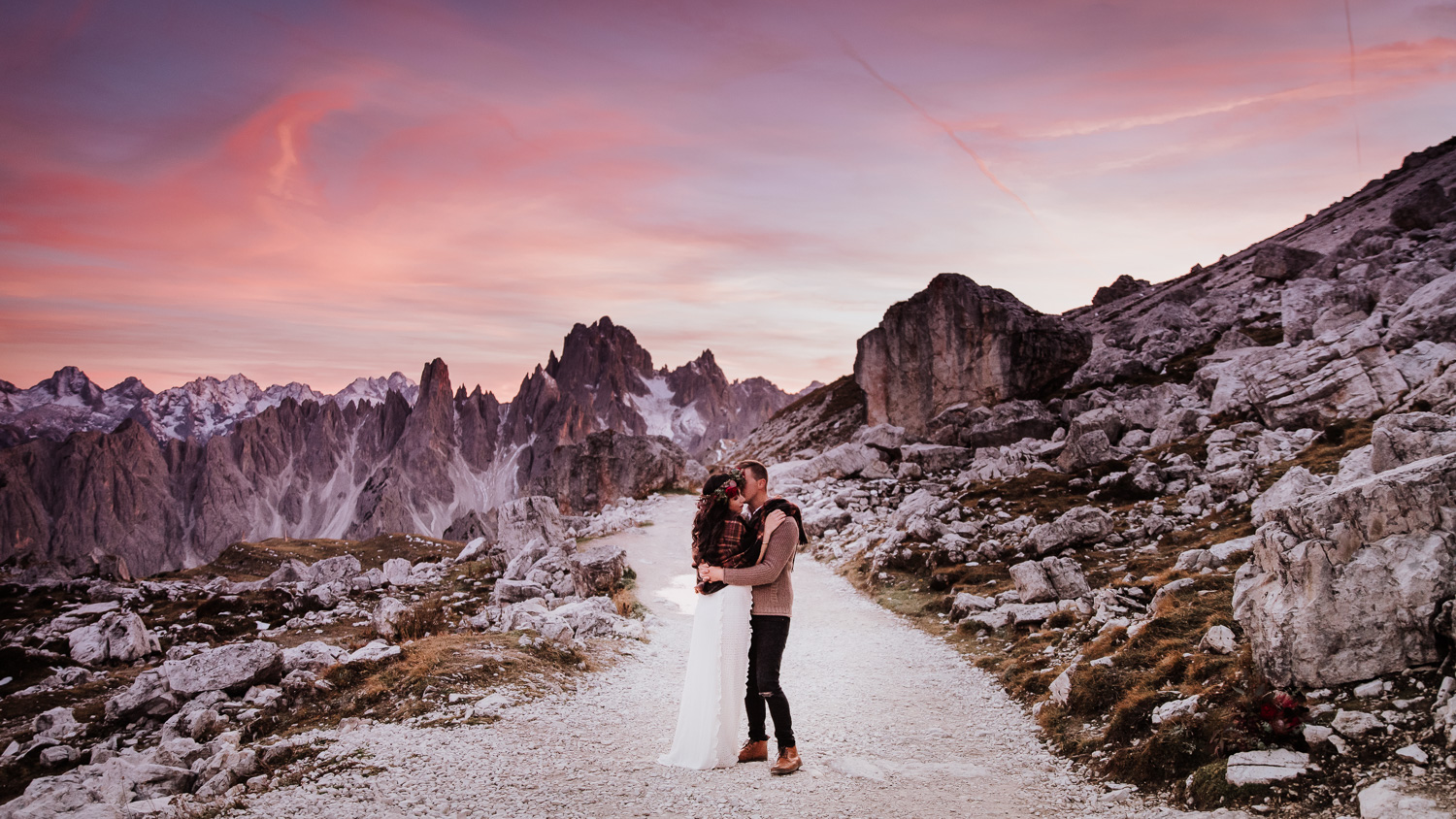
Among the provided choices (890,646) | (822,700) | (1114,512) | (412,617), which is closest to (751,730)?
(822,700)

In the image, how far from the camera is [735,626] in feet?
30.6

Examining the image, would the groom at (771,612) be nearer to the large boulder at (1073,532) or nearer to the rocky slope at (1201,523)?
the rocky slope at (1201,523)

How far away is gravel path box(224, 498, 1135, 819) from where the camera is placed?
28.5 ft

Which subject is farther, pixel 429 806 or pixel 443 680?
pixel 443 680

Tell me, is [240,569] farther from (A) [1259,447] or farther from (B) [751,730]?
(A) [1259,447]

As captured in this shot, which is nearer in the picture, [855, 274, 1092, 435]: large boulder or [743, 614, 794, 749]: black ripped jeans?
[743, 614, 794, 749]: black ripped jeans

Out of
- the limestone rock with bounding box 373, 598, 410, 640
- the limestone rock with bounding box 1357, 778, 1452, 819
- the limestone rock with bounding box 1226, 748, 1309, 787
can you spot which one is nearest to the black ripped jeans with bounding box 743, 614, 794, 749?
the limestone rock with bounding box 1226, 748, 1309, 787

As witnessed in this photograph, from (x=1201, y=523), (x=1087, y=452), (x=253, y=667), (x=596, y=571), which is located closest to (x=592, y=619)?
(x=596, y=571)

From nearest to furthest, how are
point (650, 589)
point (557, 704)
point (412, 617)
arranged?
point (557, 704) < point (412, 617) < point (650, 589)

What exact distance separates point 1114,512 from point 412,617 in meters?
25.0

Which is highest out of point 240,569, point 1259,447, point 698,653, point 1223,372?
point 1223,372

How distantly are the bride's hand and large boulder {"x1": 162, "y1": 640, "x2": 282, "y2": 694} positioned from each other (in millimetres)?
11398

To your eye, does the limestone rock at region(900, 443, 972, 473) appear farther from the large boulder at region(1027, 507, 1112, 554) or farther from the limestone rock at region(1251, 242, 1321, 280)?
the limestone rock at region(1251, 242, 1321, 280)

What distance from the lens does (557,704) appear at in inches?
518
